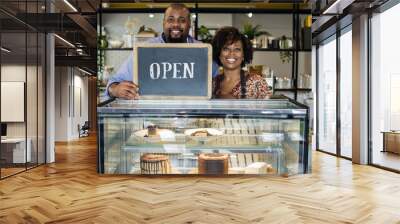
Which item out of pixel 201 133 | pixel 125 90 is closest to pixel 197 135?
pixel 201 133

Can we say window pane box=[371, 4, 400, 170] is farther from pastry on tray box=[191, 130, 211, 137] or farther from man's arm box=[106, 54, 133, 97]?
man's arm box=[106, 54, 133, 97]

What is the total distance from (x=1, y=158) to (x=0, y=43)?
174 centimetres

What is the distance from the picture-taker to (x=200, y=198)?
185 inches

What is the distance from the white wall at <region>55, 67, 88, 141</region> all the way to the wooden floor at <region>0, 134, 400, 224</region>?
8753 mm

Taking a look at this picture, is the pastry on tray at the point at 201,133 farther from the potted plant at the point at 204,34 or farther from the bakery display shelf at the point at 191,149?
the potted plant at the point at 204,34

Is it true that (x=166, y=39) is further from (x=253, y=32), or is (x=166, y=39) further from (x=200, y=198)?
(x=200, y=198)

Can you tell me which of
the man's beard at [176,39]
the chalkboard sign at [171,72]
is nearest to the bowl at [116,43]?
the chalkboard sign at [171,72]

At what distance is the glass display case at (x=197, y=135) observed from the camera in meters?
4.98

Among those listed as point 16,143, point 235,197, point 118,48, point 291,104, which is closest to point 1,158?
point 16,143

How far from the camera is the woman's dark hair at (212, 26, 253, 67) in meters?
5.68

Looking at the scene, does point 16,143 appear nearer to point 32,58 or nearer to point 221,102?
point 32,58

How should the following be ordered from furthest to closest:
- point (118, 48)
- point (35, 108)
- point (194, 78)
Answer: point (35, 108), point (118, 48), point (194, 78)

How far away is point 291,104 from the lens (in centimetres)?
547

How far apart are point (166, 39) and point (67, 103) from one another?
10855 mm
